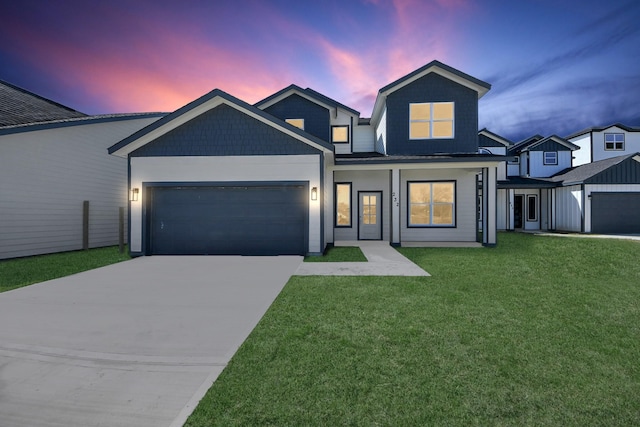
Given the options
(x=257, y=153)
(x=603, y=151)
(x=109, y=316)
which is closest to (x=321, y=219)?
(x=257, y=153)

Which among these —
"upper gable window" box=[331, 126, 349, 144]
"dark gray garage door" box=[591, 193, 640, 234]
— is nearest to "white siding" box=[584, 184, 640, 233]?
"dark gray garage door" box=[591, 193, 640, 234]

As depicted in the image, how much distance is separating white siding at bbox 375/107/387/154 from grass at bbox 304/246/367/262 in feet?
16.9

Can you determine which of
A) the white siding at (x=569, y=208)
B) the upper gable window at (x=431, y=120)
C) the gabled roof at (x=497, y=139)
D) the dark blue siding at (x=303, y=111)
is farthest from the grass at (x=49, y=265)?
the white siding at (x=569, y=208)

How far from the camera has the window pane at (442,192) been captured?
12047 millimetres

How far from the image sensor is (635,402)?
212 cm

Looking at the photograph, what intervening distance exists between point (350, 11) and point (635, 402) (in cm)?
1614

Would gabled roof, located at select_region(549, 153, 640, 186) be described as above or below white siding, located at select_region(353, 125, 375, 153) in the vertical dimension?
below

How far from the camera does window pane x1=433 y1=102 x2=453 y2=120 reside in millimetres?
12016

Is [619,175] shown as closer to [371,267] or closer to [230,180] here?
[371,267]

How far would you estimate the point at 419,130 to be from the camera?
39.9ft

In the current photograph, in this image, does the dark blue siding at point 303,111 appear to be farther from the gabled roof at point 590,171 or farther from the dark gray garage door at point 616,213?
the dark gray garage door at point 616,213

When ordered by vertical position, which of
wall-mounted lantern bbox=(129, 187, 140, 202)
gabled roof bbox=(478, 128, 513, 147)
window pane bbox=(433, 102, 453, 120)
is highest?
gabled roof bbox=(478, 128, 513, 147)

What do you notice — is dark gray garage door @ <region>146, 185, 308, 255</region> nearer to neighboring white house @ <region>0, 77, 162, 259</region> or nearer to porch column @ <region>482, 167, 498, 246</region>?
neighboring white house @ <region>0, 77, 162, 259</region>

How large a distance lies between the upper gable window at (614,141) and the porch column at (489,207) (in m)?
19.2
